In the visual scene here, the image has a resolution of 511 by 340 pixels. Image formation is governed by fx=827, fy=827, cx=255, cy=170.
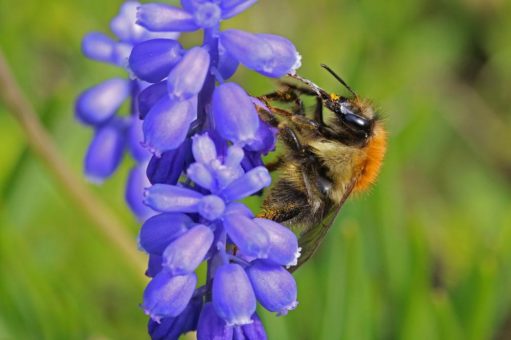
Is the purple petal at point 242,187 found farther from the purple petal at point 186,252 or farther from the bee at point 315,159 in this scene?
the bee at point 315,159

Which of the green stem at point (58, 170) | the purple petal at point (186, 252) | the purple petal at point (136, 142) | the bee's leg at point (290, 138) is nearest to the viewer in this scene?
the purple petal at point (186, 252)

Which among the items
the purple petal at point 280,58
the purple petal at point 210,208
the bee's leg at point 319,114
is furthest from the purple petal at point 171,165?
the bee's leg at point 319,114

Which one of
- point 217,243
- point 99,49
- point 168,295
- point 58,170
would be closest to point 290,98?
point 217,243

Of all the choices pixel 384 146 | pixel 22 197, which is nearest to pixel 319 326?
pixel 384 146

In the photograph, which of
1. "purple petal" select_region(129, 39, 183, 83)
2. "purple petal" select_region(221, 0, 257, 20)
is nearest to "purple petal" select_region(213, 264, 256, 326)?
"purple petal" select_region(129, 39, 183, 83)

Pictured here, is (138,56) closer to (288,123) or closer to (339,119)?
(288,123)

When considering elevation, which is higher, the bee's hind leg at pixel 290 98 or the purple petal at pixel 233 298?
the bee's hind leg at pixel 290 98
